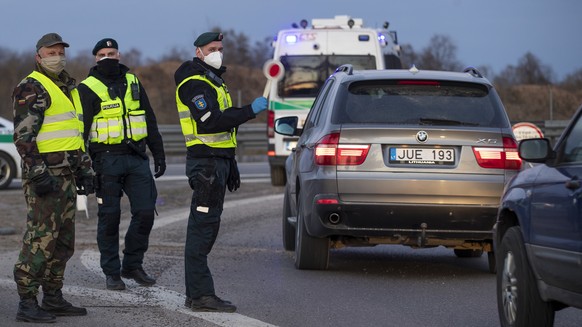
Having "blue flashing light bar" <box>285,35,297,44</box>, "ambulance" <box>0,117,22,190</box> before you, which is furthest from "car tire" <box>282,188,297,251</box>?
"ambulance" <box>0,117,22,190</box>

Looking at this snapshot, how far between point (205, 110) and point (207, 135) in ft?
0.63

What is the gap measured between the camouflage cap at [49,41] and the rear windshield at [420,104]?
103 inches

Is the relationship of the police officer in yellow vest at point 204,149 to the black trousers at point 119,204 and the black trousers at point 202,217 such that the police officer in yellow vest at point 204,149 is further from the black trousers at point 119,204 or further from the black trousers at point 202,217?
the black trousers at point 119,204

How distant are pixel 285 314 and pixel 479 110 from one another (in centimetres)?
285

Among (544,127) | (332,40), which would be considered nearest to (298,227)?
(332,40)

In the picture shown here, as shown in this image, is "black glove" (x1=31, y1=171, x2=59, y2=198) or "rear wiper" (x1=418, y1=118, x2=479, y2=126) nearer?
"black glove" (x1=31, y1=171, x2=59, y2=198)

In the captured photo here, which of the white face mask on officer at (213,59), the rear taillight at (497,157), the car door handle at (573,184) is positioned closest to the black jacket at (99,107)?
the white face mask on officer at (213,59)

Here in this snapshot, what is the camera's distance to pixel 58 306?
7938 mm

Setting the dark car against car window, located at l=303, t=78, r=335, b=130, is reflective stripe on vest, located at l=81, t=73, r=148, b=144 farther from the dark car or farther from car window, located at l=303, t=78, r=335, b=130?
the dark car

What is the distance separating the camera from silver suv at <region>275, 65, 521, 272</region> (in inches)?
375

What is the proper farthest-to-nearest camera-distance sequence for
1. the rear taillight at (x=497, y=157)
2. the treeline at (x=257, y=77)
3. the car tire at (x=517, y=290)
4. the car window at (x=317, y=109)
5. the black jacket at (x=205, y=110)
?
the treeline at (x=257, y=77)
the car window at (x=317, y=109)
the rear taillight at (x=497, y=157)
the black jacket at (x=205, y=110)
the car tire at (x=517, y=290)

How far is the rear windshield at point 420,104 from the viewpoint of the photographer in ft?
32.2

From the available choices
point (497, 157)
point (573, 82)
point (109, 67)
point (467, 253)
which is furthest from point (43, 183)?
point (573, 82)

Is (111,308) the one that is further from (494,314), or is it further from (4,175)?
(4,175)
